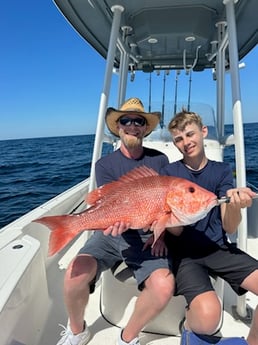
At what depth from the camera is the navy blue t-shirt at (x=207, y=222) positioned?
214cm

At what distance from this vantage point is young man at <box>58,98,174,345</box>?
1.93m

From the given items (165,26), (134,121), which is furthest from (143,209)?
(165,26)

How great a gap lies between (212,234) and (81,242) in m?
2.26

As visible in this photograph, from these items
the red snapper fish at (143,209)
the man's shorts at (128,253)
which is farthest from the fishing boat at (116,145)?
the red snapper fish at (143,209)

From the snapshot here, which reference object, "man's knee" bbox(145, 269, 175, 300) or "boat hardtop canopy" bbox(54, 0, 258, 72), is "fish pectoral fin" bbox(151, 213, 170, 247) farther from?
"boat hardtop canopy" bbox(54, 0, 258, 72)

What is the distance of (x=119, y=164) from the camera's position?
8.09ft

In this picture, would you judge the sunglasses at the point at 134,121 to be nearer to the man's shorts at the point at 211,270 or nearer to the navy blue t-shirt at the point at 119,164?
the navy blue t-shirt at the point at 119,164

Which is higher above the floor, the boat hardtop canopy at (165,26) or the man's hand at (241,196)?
the boat hardtop canopy at (165,26)

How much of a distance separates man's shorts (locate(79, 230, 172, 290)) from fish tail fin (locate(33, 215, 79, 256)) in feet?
1.46

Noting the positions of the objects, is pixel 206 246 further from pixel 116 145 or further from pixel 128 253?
pixel 116 145

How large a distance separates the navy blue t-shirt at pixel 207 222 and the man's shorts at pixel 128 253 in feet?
0.61

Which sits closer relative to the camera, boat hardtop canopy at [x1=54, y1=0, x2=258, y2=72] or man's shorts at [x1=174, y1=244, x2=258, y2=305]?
man's shorts at [x1=174, y1=244, x2=258, y2=305]

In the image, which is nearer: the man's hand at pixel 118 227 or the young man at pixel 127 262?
the man's hand at pixel 118 227

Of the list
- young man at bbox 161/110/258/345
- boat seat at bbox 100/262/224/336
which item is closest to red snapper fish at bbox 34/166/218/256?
young man at bbox 161/110/258/345
